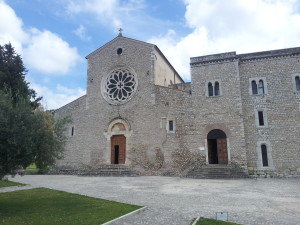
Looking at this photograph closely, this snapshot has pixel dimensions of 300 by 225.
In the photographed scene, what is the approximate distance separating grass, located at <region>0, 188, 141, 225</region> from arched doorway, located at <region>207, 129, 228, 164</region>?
13.3 m

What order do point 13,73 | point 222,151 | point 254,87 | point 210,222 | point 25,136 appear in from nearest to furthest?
point 210,222
point 25,136
point 13,73
point 222,151
point 254,87

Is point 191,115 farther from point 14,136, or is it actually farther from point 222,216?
point 14,136

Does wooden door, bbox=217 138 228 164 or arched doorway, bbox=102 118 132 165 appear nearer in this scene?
wooden door, bbox=217 138 228 164

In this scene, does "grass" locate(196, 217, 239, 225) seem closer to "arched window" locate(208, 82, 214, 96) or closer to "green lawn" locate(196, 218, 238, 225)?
"green lawn" locate(196, 218, 238, 225)

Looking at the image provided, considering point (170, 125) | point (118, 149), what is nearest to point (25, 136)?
point (170, 125)

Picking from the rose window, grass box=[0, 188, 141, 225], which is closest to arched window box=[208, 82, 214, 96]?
the rose window

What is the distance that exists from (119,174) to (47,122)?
13.5 m

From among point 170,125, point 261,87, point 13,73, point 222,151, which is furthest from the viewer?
point 170,125

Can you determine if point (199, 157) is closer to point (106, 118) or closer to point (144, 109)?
point (144, 109)

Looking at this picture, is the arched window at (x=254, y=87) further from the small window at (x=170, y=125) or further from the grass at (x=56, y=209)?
the grass at (x=56, y=209)

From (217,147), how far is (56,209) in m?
15.4

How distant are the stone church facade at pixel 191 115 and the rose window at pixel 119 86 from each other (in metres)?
0.10

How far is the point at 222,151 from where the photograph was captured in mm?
20750

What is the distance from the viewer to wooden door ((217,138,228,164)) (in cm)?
2053
